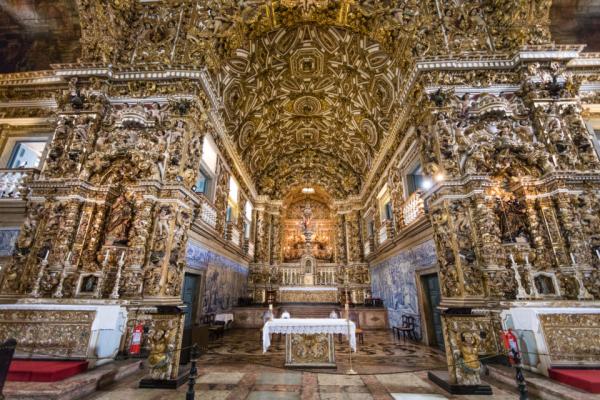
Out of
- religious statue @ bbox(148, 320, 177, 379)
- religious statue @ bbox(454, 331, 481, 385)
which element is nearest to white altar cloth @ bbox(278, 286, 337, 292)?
religious statue @ bbox(148, 320, 177, 379)

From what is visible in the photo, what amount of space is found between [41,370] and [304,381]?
4.34m

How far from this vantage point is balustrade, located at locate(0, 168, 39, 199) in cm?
776

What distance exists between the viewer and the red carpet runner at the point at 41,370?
3.85 m

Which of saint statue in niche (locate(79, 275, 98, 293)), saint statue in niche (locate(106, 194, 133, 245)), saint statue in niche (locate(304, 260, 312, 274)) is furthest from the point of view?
saint statue in niche (locate(304, 260, 312, 274))

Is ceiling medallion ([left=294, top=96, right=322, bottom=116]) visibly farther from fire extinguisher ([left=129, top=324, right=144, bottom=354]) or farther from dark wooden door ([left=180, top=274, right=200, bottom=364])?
fire extinguisher ([left=129, top=324, right=144, bottom=354])

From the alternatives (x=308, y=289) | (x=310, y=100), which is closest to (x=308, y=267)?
(x=308, y=289)

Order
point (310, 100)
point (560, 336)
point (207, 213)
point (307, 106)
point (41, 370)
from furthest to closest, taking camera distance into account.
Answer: point (307, 106)
point (310, 100)
point (207, 213)
point (560, 336)
point (41, 370)

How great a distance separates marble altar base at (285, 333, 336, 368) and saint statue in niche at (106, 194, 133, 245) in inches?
204

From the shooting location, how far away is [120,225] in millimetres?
6820

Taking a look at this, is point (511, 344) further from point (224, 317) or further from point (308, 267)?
point (308, 267)

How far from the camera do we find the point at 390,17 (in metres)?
8.36

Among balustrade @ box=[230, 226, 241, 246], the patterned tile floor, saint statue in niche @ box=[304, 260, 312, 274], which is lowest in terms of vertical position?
the patterned tile floor

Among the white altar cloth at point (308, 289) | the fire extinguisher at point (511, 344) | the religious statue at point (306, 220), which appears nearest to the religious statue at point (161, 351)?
the fire extinguisher at point (511, 344)

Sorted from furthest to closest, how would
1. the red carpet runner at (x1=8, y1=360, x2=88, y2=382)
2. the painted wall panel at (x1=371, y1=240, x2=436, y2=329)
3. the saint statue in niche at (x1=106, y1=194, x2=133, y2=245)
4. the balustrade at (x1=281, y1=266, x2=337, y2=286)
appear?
the balustrade at (x1=281, y1=266, x2=337, y2=286) → the painted wall panel at (x1=371, y1=240, x2=436, y2=329) → the saint statue in niche at (x1=106, y1=194, x2=133, y2=245) → the red carpet runner at (x1=8, y1=360, x2=88, y2=382)
